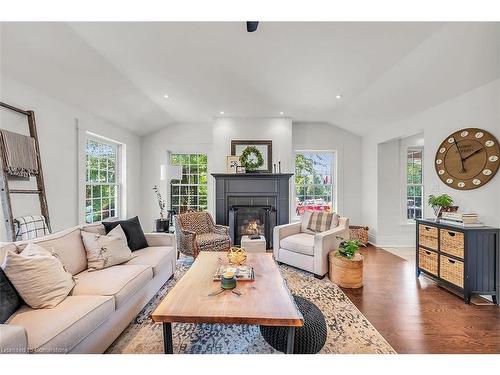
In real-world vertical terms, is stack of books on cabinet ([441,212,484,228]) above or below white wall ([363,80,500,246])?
below

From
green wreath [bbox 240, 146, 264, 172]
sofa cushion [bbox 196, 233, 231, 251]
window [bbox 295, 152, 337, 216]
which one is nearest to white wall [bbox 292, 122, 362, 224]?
window [bbox 295, 152, 337, 216]

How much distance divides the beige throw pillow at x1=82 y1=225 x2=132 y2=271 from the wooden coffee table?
0.85 m

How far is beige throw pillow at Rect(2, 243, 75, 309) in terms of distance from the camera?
4.64 ft

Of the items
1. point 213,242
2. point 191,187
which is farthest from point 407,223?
point 191,187

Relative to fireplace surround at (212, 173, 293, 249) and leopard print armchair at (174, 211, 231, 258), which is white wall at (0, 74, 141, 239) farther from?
fireplace surround at (212, 173, 293, 249)

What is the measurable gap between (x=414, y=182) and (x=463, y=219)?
8.27ft

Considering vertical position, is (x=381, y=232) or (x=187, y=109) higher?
(x=187, y=109)

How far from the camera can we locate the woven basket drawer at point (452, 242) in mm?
2436

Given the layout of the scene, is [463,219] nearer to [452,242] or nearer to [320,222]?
[452,242]

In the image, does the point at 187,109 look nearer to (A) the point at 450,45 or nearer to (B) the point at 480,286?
(A) the point at 450,45

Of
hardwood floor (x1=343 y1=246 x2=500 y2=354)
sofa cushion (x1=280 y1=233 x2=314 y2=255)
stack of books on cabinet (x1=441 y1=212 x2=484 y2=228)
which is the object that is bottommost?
hardwood floor (x1=343 y1=246 x2=500 y2=354)
